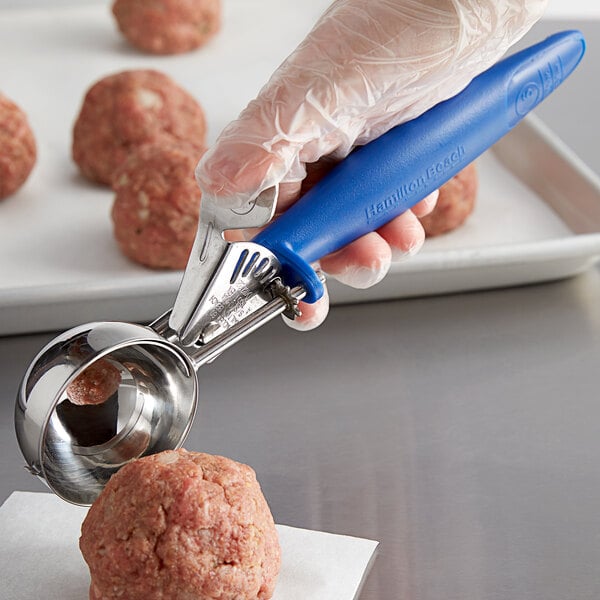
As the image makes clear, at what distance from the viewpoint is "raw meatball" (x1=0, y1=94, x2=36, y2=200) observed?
1862 mm

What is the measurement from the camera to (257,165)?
1.16 m

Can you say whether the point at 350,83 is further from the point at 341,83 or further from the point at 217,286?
the point at 217,286

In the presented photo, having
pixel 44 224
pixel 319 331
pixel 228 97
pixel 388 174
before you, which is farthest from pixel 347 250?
pixel 228 97

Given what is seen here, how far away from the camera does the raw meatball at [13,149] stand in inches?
73.3

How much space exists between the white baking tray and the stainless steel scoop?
33 centimetres

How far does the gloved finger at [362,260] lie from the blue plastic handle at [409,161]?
65mm

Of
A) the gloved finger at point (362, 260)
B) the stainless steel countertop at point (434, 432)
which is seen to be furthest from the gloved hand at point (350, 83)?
the stainless steel countertop at point (434, 432)

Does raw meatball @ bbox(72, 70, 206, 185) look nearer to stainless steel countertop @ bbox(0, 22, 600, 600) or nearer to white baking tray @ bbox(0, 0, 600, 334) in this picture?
white baking tray @ bbox(0, 0, 600, 334)

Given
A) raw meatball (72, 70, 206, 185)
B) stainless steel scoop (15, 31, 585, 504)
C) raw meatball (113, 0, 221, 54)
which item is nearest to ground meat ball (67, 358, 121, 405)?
stainless steel scoop (15, 31, 585, 504)

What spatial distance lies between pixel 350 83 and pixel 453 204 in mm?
588

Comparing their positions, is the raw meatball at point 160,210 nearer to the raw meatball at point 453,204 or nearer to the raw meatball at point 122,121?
the raw meatball at point 122,121

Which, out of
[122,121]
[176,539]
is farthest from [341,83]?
[122,121]

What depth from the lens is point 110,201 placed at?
194 centimetres

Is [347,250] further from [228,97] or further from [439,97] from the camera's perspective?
[228,97]
